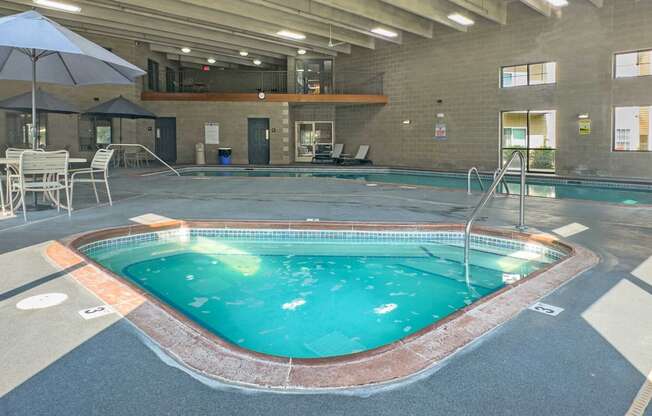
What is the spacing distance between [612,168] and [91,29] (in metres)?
15.0

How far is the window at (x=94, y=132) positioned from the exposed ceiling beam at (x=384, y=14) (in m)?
9.31

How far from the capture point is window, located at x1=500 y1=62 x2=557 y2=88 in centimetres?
1352

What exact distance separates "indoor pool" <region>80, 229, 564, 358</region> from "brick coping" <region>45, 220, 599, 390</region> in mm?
590

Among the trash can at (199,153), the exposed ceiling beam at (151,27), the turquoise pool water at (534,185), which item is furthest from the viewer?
the trash can at (199,153)

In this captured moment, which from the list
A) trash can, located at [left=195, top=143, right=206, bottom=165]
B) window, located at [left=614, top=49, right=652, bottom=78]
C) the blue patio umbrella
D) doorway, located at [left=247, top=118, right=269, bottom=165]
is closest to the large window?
window, located at [left=614, top=49, right=652, bottom=78]

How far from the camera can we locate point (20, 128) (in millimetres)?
15352

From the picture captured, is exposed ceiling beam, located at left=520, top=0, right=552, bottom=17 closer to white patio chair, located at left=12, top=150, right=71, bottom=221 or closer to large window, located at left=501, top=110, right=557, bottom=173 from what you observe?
large window, located at left=501, top=110, right=557, bottom=173

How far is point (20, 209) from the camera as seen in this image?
6273 mm

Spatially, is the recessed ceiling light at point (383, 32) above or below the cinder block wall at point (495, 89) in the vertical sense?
above

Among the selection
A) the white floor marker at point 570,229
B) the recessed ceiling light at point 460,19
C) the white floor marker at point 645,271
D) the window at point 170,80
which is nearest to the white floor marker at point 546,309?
the white floor marker at point 645,271

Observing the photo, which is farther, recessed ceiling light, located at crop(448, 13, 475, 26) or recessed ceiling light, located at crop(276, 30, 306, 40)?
recessed ceiling light, located at crop(276, 30, 306, 40)

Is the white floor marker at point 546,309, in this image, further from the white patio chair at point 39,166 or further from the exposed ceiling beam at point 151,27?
the exposed ceiling beam at point 151,27

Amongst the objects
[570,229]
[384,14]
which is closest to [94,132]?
[384,14]

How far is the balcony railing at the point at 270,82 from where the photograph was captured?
18195 millimetres
